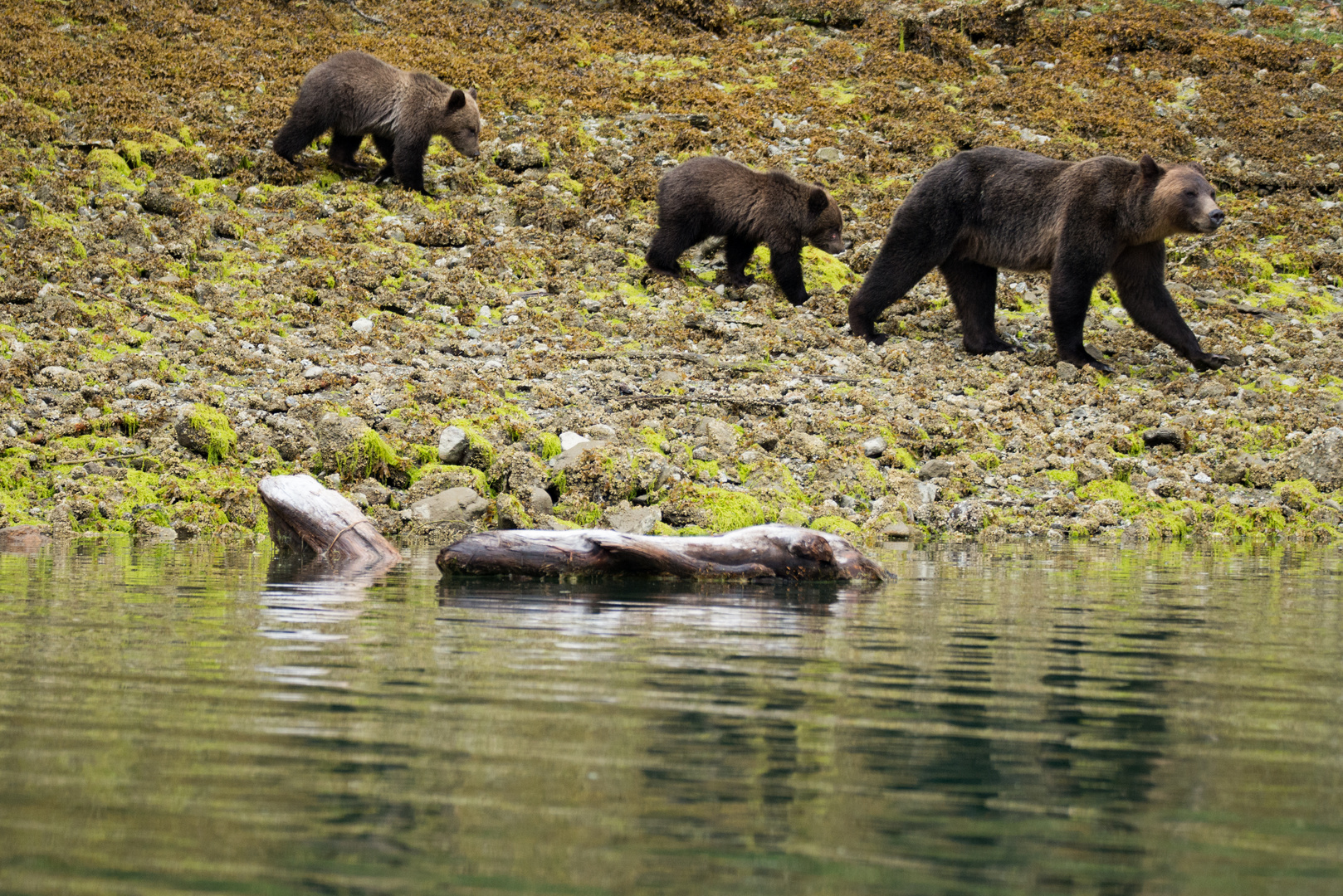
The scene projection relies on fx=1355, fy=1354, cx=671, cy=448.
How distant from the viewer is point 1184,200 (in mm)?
13477

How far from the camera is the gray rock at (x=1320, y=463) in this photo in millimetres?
11961

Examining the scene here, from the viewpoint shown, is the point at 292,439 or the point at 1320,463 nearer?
the point at 292,439

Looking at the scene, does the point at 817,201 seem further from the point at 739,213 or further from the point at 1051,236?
the point at 1051,236

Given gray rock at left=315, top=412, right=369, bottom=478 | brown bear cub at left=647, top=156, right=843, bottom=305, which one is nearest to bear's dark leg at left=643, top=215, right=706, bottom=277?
brown bear cub at left=647, top=156, right=843, bottom=305

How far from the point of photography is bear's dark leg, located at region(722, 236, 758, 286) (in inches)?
635

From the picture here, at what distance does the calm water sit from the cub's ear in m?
10.0

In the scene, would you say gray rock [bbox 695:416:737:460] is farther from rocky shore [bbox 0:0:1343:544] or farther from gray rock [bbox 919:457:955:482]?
gray rock [bbox 919:457:955:482]

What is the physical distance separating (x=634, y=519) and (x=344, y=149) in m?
9.94

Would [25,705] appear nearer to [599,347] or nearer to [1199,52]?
[599,347]

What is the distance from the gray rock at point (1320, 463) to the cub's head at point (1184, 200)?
255 centimetres

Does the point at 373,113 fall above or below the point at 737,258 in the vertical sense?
above

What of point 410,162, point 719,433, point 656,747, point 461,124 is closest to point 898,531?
point 719,433

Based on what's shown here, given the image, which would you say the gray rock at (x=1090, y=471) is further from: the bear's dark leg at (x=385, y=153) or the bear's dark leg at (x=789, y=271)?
the bear's dark leg at (x=385, y=153)

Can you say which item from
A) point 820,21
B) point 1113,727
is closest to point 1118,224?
point 1113,727
